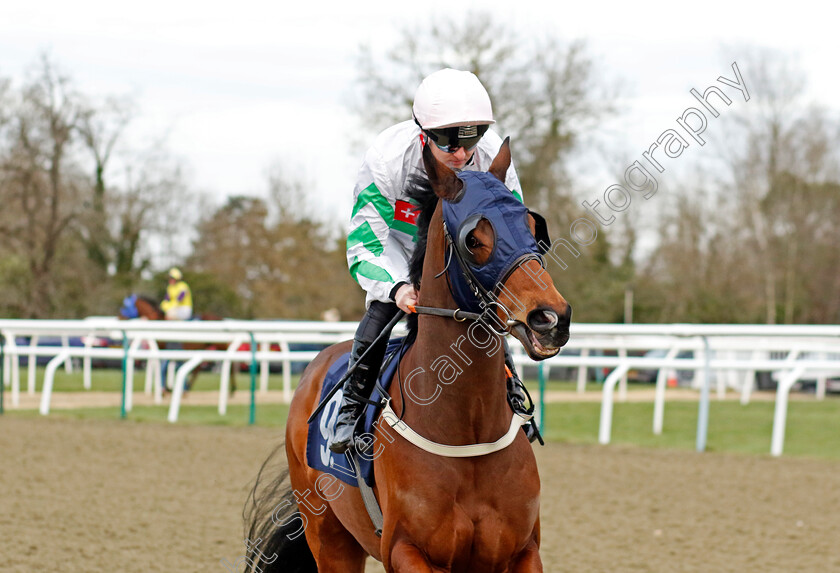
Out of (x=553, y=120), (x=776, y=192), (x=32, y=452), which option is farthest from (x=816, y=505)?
(x=776, y=192)

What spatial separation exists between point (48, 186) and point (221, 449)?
78.0 ft

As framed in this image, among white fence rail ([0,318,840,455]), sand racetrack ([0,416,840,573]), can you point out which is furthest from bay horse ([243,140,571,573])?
white fence rail ([0,318,840,455])

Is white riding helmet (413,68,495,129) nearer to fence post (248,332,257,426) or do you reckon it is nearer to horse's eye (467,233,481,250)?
horse's eye (467,233,481,250)

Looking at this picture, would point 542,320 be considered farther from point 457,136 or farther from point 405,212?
point 405,212

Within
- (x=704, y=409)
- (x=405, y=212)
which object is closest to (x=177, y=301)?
(x=704, y=409)

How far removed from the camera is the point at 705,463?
878cm

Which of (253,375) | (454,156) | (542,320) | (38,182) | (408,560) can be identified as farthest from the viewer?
(38,182)

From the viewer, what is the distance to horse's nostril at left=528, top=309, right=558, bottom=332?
7.71ft

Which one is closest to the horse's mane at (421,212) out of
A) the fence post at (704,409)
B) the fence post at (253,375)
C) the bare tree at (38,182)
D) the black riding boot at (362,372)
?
the black riding boot at (362,372)

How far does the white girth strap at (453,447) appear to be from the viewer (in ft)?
9.34

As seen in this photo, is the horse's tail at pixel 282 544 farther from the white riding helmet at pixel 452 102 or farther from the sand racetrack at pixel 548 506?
the white riding helmet at pixel 452 102

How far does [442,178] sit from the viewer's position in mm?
2805

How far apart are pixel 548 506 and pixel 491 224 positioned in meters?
4.78

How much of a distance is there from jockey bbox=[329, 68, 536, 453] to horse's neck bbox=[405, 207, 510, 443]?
0.61 ft
